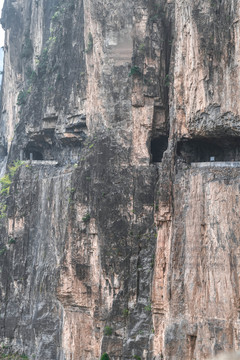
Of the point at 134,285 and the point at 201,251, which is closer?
the point at 201,251

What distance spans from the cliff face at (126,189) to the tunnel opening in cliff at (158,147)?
0.18 ft

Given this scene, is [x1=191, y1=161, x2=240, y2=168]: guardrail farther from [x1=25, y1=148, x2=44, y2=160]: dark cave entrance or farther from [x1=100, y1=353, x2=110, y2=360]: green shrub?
[x1=25, y1=148, x2=44, y2=160]: dark cave entrance

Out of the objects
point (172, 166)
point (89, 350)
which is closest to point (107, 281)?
point (89, 350)

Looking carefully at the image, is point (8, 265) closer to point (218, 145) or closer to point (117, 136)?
point (117, 136)

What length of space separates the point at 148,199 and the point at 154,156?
10.7 feet

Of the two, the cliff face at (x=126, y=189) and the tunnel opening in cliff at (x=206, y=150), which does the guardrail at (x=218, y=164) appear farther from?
the tunnel opening in cliff at (x=206, y=150)

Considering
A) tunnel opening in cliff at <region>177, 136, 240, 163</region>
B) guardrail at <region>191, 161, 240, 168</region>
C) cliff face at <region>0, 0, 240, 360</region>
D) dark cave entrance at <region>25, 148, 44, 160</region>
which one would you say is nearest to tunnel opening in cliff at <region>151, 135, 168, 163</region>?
cliff face at <region>0, 0, 240, 360</region>

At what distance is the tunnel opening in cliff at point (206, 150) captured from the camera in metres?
30.8

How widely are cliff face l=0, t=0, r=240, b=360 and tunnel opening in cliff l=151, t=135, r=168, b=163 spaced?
56 millimetres

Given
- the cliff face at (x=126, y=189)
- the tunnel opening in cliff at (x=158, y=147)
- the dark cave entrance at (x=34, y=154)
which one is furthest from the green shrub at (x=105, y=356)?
the dark cave entrance at (x=34, y=154)

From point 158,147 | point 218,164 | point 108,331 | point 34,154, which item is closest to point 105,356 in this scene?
point 108,331

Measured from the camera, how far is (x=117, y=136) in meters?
34.4

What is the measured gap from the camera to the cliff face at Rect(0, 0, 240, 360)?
2872 centimetres

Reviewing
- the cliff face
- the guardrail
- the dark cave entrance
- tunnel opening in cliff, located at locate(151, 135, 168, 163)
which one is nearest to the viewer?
the cliff face
